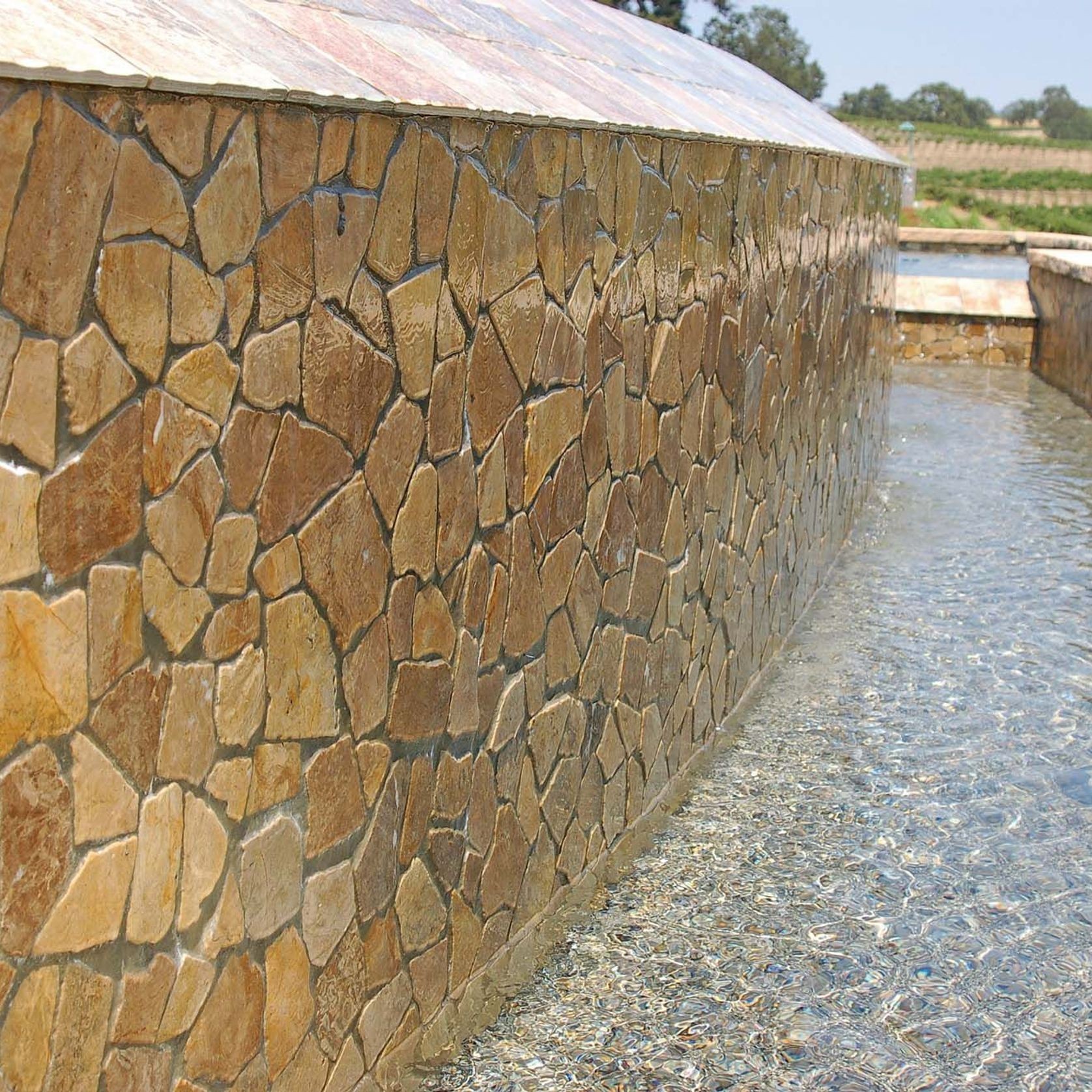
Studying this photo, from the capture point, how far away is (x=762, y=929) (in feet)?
13.6

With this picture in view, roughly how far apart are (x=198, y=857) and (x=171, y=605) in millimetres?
437

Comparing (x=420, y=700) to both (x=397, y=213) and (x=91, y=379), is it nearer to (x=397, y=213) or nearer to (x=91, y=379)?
(x=397, y=213)

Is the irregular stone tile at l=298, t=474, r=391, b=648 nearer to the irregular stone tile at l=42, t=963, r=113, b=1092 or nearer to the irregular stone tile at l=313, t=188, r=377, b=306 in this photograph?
the irregular stone tile at l=313, t=188, r=377, b=306

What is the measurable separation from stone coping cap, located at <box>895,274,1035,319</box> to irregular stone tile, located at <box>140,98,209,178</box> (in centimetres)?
1573

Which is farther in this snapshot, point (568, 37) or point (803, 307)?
point (803, 307)

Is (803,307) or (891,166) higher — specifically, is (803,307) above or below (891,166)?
below

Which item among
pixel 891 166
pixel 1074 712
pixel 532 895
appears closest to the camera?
pixel 532 895

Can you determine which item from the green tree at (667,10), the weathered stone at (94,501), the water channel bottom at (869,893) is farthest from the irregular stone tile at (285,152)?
the green tree at (667,10)

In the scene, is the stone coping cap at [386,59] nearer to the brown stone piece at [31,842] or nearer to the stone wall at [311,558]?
the stone wall at [311,558]

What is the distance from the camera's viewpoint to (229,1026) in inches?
104

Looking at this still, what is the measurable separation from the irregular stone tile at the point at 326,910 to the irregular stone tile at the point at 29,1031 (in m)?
0.70

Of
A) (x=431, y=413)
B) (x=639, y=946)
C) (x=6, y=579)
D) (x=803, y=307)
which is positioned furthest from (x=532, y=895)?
(x=803, y=307)

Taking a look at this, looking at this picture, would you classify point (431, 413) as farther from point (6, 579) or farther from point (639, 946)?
point (639, 946)

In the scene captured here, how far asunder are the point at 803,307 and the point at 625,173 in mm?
2724
